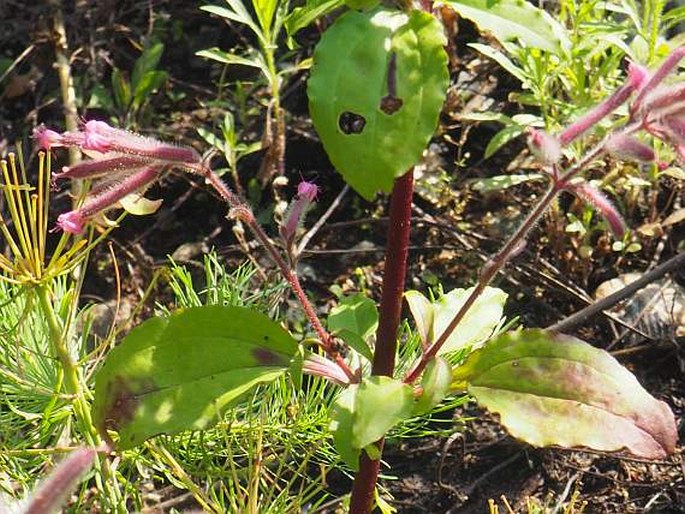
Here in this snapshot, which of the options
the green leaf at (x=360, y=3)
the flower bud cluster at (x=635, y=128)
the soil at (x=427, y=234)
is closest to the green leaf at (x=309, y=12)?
the green leaf at (x=360, y=3)

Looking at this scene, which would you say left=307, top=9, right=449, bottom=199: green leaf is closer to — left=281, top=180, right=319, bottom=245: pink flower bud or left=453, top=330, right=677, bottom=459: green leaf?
left=281, top=180, right=319, bottom=245: pink flower bud

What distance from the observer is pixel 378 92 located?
107cm

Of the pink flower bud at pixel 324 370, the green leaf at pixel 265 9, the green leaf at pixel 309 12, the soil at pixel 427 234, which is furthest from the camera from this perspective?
the green leaf at pixel 265 9

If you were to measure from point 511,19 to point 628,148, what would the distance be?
202mm

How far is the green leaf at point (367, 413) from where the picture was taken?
1217 millimetres

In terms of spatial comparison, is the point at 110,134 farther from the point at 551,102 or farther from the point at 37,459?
the point at 551,102

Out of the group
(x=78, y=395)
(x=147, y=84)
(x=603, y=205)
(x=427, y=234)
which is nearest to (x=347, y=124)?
(x=603, y=205)

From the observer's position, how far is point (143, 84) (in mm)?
2449

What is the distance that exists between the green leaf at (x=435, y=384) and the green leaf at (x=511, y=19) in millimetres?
421

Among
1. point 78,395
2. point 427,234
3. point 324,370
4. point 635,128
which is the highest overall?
point 635,128

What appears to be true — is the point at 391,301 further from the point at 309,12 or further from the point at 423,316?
the point at 309,12

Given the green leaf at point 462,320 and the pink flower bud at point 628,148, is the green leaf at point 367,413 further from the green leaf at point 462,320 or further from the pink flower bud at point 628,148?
the pink flower bud at point 628,148

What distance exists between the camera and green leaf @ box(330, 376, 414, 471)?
1217 millimetres

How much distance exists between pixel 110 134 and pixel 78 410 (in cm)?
52
